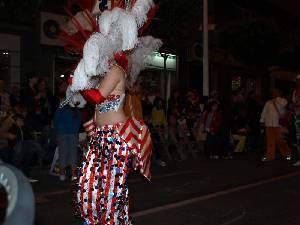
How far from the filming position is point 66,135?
392 inches

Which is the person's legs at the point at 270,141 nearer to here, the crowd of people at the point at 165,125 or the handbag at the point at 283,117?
the crowd of people at the point at 165,125

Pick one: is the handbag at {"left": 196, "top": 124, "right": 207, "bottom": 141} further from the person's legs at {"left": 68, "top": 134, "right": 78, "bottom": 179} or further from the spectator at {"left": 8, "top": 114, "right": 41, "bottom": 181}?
the spectator at {"left": 8, "top": 114, "right": 41, "bottom": 181}

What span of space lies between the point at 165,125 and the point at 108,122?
8.61 metres

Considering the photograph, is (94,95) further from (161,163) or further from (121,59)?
(161,163)

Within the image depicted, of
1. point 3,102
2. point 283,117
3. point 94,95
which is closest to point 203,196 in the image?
point 3,102

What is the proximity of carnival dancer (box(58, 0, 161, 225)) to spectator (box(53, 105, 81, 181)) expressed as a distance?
5081mm

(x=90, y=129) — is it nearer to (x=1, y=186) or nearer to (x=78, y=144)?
(x=1, y=186)

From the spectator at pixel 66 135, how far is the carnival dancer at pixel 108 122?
5081 mm

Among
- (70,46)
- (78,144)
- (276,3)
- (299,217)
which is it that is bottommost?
(299,217)

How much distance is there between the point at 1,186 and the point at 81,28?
2300 millimetres

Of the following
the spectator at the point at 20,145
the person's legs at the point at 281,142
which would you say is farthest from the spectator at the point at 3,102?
the person's legs at the point at 281,142

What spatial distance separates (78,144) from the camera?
34.6 ft

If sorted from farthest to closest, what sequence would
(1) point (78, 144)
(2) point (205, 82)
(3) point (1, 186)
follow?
(2) point (205, 82), (1) point (78, 144), (3) point (1, 186)

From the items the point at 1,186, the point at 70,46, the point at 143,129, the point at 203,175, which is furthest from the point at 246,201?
the point at 1,186
